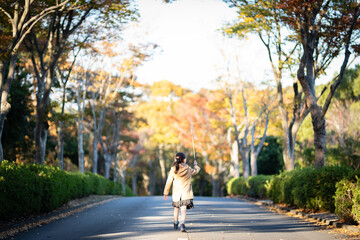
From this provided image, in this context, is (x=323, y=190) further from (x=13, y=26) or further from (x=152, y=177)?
(x=152, y=177)

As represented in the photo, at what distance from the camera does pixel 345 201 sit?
10633 mm

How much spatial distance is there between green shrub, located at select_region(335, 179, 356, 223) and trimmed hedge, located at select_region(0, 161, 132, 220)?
7.86 meters

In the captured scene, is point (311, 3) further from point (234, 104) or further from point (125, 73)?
point (234, 104)

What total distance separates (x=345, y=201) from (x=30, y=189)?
8162 mm

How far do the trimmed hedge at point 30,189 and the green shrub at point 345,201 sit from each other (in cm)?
786

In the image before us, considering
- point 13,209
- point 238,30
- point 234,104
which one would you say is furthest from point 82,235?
point 234,104

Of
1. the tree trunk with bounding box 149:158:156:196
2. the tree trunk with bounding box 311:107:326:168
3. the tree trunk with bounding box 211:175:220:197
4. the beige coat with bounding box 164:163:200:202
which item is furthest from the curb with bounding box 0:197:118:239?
the tree trunk with bounding box 149:158:156:196

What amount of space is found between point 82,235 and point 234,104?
28760 mm

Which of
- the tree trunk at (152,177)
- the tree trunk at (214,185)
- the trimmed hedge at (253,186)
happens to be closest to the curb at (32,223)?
the trimmed hedge at (253,186)

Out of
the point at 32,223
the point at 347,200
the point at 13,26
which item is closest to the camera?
the point at 347,200

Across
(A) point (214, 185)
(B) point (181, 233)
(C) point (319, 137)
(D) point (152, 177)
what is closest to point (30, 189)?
(B) point (181, 233)

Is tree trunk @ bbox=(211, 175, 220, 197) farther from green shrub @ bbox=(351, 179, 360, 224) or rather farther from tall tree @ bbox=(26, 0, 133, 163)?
green shrub @ bbox=(351, 179, 360, 224)

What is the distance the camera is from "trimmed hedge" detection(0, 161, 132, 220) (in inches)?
437

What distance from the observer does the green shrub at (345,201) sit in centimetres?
1056
